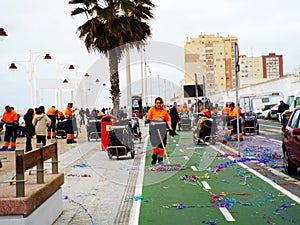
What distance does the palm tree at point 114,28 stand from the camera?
23.6 m

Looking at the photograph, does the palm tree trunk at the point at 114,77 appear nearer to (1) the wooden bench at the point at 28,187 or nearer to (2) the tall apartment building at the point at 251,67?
(1) the wooden bench at the point at 28,187

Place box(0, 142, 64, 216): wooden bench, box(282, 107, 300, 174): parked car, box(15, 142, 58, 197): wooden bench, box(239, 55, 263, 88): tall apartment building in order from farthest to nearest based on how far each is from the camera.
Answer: box(239, 55, 263, 88): tall apartment building → box(282, 107, 300, 174): parked car → box(15, 142, 58, 197): wooden bench → box(0, 142, 64, 216): wooden bench

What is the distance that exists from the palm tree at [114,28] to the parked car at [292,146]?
42.1ft

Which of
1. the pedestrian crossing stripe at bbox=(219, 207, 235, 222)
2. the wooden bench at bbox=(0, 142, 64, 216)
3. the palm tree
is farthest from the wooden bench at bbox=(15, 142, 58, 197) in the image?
the palm tree

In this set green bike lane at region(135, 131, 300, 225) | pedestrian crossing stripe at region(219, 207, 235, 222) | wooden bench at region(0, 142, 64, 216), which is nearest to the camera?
wooden bench at region(0, 142, 64, 216)

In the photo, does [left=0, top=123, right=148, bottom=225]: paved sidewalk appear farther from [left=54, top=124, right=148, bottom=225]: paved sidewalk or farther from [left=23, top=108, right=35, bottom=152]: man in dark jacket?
[left=23, top=108, right=35, bottom=152]: man in dark jacket

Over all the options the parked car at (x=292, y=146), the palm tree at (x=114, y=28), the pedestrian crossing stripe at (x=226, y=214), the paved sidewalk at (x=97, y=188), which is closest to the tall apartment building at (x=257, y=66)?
the palm tree at (x=114, y=28)

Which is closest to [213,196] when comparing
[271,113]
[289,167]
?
[289,167]

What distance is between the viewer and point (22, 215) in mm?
6207

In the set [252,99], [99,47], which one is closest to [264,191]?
[99,47]

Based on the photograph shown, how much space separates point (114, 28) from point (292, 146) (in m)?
13.8

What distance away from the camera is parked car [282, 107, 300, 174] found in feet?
36.0

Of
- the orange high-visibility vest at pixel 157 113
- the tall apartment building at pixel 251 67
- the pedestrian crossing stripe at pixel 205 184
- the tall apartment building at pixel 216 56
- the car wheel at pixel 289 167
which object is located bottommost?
the pedestrian crossing stripe at pixel 205 184

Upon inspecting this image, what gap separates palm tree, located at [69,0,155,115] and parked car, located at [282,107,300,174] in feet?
42.1
